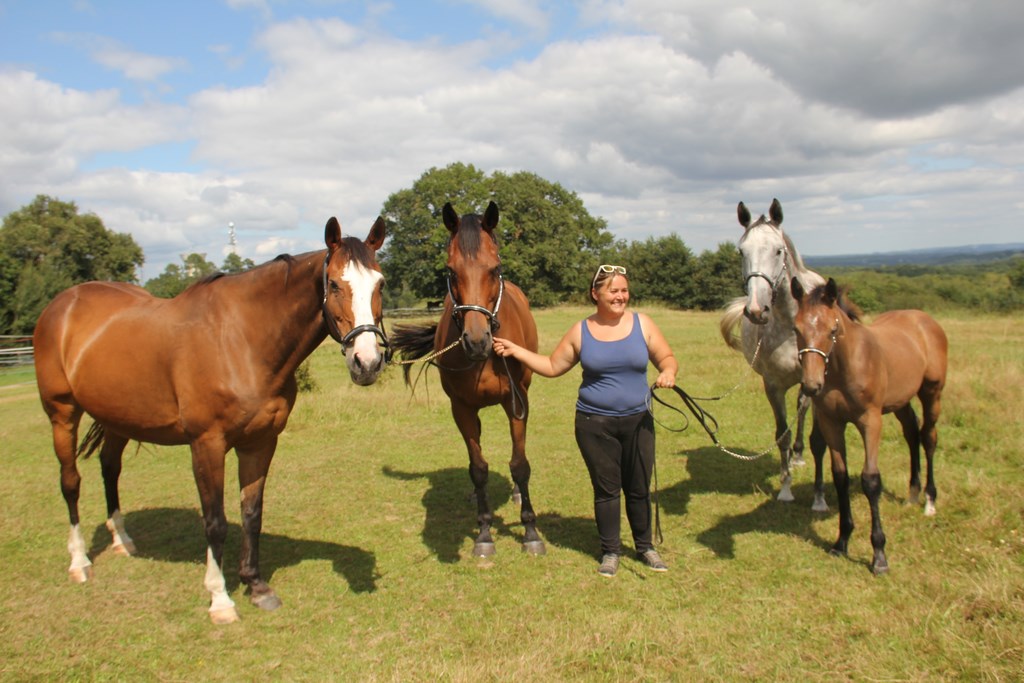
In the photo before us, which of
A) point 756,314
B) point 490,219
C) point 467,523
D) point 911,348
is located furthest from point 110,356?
point 911,348

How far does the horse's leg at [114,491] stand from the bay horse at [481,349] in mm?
2779

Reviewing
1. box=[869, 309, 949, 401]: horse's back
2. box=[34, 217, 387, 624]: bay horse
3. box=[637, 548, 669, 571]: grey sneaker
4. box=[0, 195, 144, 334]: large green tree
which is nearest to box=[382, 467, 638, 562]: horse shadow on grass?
box=[637, 548, 669, 571]: grey sneaker

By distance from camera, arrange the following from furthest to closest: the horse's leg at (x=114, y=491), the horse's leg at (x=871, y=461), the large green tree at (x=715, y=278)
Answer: the large green tree at (x=715, y=278), the horse's leg at (x=114, y=491), the horse's leg at (x=871, y=461)

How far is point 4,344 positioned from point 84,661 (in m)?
33.7

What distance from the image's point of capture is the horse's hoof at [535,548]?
466cm

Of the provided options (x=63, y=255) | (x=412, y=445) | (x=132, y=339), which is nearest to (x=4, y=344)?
(x=63, y=255)

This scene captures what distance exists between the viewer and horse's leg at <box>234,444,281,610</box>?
4.06 meters

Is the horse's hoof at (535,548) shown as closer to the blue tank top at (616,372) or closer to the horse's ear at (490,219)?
the blue tank top at (616,372)

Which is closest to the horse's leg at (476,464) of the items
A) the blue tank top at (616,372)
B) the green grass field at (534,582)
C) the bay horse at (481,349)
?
the bay horse at (481,349)

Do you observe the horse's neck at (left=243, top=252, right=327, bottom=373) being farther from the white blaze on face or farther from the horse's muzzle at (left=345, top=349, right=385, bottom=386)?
the horse's muzzle at (left=345, top=349, right=385, bottom=386)

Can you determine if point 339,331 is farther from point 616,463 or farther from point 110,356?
point 616,463

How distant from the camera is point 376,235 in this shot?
375 cm

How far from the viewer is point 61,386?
454cm

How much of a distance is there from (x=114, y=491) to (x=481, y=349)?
3648mm
